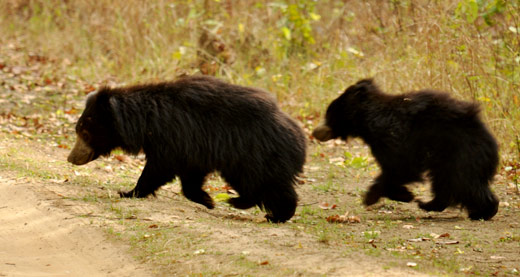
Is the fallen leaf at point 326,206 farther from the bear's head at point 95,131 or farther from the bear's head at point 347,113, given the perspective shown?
the bear's head at point 95,131

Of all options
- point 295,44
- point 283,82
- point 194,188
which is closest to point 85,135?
point 194,188

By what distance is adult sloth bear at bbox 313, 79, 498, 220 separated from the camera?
17.6 ft

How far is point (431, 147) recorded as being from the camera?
216 inches

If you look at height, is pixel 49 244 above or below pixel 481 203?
below

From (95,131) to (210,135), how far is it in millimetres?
1144

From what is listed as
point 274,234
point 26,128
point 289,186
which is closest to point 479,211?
point 289,186

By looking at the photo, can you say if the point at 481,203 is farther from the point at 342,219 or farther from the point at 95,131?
the point at 95,131

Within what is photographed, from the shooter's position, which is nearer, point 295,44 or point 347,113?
point 347,113

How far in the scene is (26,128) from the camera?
8.58 m

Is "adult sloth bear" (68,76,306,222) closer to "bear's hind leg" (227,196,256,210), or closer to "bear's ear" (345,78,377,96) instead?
"bear's hind leg" (227,196,256,210)

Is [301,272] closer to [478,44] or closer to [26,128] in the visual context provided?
[478,44]

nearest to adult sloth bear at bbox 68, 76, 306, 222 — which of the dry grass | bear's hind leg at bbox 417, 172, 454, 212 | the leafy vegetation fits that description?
the leafy vegetation

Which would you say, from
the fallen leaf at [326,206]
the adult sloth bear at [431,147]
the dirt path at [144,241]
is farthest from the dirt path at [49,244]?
the adult sloth bear at [431,147]

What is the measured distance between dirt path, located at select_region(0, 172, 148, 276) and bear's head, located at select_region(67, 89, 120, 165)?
26.7 inches
